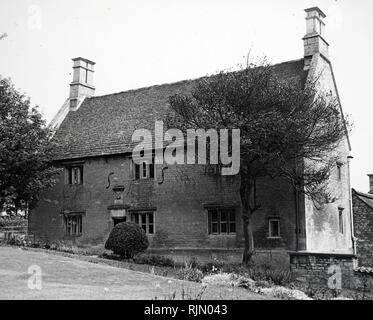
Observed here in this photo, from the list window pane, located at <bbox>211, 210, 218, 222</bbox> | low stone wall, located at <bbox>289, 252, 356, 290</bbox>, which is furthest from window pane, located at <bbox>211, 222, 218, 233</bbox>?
low stone wall, located at <bbox>289, 252, 356, 290</bbox>

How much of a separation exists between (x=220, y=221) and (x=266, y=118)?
6.62 m

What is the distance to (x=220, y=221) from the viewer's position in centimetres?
2264

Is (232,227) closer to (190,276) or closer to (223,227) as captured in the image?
(223,227)

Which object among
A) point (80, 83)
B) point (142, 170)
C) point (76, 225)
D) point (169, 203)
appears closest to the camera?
point (169, 203)

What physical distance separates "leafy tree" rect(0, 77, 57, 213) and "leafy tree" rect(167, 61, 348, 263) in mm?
9010

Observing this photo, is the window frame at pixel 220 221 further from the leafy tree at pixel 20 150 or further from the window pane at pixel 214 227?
the leafy tree at pixel 20 150

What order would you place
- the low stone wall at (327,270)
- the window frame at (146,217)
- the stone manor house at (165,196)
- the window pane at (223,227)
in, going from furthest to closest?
the window frame at (146,217) < the window pane at (223,227) < the stone manor house at (165,196) < the low stone wall at (327,270)

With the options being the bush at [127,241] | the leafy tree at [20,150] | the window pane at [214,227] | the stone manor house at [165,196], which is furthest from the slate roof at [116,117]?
the window pane at [214,227]

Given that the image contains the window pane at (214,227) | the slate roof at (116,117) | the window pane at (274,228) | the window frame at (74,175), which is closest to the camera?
the window pane at (274,228)

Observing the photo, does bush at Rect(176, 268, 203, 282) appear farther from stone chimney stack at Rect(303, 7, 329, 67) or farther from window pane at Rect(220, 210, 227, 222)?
stone chimney stack at Rect(303, 7, 329, 67)

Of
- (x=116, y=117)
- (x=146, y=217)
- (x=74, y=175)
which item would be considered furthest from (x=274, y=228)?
(x=74, y=175)

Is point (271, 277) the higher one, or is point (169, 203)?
point (169, 203)

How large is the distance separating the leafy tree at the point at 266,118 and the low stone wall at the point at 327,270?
2.84 metres

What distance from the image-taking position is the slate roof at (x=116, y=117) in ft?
83.7
